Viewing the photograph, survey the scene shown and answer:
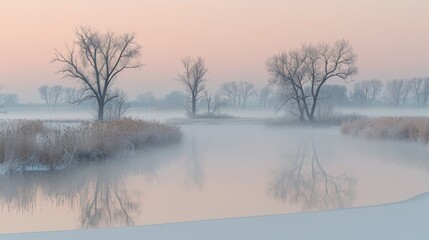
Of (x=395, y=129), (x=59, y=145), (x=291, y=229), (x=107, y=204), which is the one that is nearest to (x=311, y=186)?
(x=107, y=204)

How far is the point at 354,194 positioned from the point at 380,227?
3822mm

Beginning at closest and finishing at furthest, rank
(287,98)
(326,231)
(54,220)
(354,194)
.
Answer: (326,231) → (54,220) → (354,194) → (287,98)

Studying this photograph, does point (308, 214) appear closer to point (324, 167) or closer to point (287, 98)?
point (324, 167)

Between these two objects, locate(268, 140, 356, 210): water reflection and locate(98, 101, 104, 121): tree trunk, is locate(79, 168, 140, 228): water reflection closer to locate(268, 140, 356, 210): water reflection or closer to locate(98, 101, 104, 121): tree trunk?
locate(268, 140, 356, 210): water reflection

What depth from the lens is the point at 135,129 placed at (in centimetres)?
1994

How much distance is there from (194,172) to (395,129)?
1362cm

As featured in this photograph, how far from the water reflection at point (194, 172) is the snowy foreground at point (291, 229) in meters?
4.26

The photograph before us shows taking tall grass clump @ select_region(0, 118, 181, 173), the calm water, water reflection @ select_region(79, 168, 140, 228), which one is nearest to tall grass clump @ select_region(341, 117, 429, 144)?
the calm water

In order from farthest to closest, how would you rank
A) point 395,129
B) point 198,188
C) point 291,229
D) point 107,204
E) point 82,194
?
1. point 395,129
2. point 198,188
3. point 82,194
4. point 107,204
5. point 291,229

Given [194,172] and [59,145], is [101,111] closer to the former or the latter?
[59,145]

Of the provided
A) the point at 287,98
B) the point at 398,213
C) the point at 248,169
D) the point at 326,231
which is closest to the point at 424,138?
the point at 248,169

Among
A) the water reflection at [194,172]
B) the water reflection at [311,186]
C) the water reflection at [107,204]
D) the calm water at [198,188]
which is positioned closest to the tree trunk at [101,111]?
the water reflection at [194,172]

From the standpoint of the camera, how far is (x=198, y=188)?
11.0 meters

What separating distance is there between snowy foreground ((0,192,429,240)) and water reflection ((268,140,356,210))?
1864 millimetres
